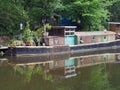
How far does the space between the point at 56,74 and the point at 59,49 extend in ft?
40.6

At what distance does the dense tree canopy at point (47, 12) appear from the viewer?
111 feet

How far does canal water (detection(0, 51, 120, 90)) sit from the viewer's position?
55.4ft

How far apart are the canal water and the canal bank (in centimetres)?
96

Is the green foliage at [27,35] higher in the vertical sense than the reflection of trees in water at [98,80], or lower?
higher

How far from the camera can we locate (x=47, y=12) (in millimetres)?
37344

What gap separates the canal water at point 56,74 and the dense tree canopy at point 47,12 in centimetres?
583

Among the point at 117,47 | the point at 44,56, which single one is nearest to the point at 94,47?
the point at 117,47

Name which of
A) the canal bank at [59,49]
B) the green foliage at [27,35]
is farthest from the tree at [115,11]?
the green foliage at [27,35]

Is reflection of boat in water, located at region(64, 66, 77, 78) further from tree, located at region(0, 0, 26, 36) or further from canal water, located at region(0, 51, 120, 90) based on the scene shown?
tree, located at region(0, 0, 26, 36)

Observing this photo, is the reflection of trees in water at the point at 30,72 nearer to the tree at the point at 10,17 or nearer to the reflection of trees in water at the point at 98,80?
the reflection of trees in water at the point at 98,80

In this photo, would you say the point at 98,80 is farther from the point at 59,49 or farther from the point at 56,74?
the point at 59,49

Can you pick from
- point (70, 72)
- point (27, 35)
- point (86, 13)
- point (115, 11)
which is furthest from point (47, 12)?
point (115, 11)

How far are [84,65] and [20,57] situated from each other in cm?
671

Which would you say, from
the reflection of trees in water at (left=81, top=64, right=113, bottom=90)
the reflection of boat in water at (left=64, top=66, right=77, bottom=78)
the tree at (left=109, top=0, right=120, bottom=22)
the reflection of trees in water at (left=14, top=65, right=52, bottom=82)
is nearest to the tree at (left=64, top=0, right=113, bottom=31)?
the tree at (left=109, top=0, right=120, bottom=22)
